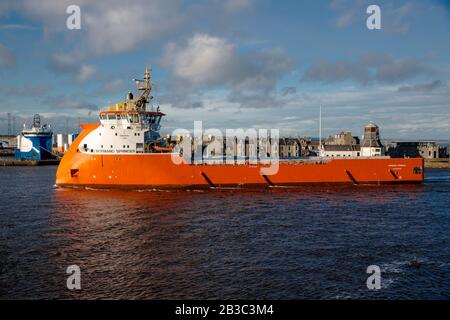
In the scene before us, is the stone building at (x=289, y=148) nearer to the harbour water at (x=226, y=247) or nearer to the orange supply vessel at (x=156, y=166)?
the orange supply vessel at (x=156, y=166)

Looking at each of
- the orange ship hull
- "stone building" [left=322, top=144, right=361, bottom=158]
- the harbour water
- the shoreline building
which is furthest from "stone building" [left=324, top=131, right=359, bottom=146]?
the harbour water

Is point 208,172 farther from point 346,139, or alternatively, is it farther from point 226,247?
point 346,139

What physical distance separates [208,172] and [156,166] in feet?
18.1

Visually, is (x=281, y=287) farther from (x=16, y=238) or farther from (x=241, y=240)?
(x=16, y=238)

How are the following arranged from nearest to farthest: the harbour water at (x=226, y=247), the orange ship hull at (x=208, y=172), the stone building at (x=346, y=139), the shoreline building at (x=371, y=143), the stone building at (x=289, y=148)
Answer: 1. the harbour water at (x=226, y=247)
2. the orange ship hull at (x=208, y=172)
3. the shoreline building at (x=371, y=143)
4. the stone building at (x=346, y=139)
5. the stone building at (x=289, y=148)

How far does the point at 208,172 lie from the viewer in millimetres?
38906

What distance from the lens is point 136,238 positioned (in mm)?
21266

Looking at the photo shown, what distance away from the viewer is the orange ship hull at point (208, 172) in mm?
38031

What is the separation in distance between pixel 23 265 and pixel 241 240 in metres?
10.9

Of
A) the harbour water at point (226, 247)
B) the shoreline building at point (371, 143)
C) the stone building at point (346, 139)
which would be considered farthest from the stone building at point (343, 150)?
the stone building at point (346, 139)

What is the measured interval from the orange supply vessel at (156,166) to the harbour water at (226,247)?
4.32 m

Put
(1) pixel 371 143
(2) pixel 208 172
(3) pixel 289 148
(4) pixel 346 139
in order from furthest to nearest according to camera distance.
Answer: (3) pixel 289 148 < (4) pixel 346 139 < (1) pixel 371 143 < (2) pixel 208 172

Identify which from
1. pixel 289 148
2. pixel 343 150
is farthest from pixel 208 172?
pixel 289 148

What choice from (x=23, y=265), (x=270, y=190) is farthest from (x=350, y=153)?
(x=23, y=265)
